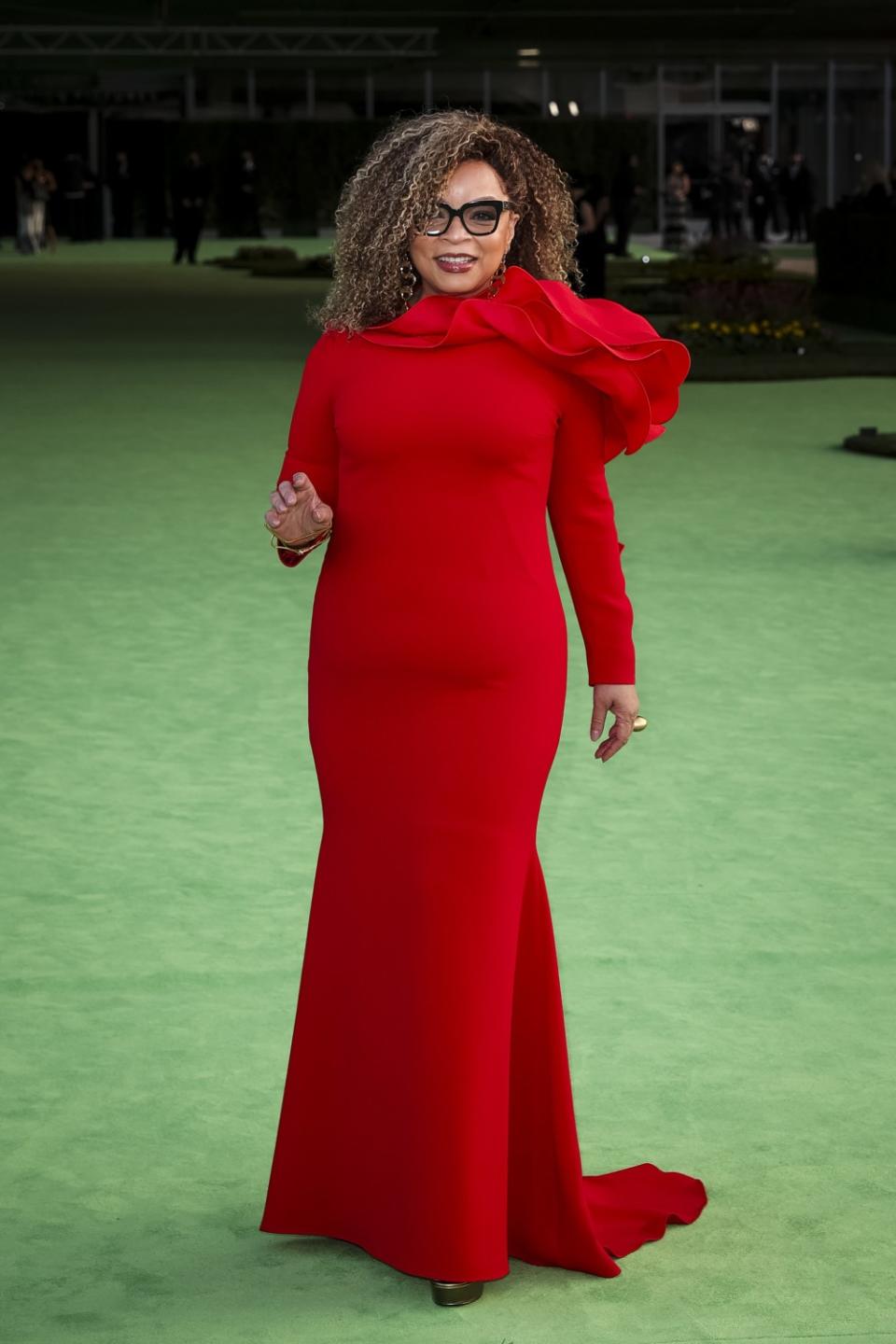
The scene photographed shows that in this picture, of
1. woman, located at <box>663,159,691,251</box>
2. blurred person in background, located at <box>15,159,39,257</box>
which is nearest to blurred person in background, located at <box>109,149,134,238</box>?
blurred person in background, located at <box>15,159,39,257</box>

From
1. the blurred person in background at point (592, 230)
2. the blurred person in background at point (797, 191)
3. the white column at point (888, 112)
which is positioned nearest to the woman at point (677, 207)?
the blurred person in background at point (797, 191)

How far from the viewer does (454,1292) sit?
3.62 meters

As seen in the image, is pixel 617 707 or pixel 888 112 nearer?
pixel 617 707

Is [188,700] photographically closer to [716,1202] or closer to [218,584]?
[218,584]

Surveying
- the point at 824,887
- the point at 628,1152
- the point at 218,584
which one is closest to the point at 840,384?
the point at 218,584

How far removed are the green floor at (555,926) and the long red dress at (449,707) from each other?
0.14m

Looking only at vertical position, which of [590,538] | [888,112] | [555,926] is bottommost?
[555,926]

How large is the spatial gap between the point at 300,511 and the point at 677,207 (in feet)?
145

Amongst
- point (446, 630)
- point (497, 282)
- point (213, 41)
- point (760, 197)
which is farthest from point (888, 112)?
point (446, 630)

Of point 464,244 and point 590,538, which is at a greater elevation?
point 464,244

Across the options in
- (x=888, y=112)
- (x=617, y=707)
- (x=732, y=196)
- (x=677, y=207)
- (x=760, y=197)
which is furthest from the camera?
(x=888, y=112)

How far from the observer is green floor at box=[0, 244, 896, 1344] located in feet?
12.2

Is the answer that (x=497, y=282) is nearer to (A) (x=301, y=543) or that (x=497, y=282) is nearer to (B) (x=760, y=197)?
(A) (x=301, y=543)

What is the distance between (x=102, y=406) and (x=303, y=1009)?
14.5 meters
